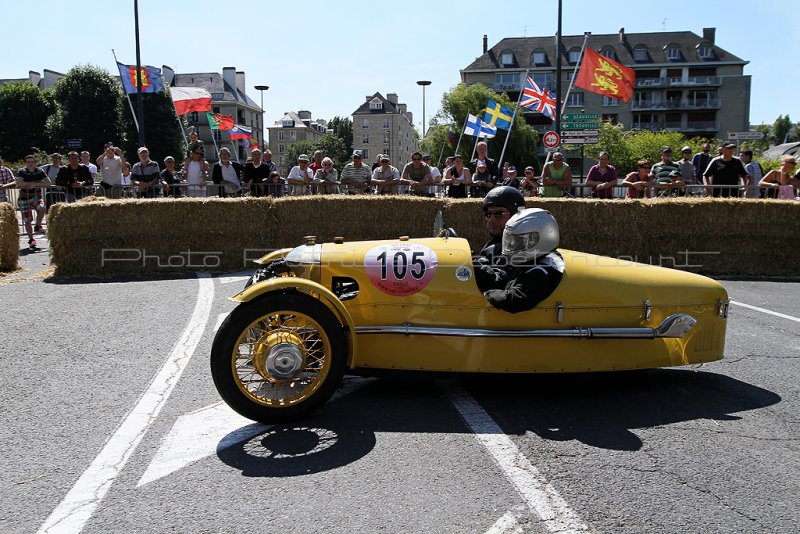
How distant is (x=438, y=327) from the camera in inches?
171

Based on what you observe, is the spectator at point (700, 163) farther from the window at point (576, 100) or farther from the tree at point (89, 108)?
the window at point (576, 100)

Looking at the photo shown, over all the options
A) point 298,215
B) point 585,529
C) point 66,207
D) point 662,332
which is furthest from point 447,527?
point 66,207

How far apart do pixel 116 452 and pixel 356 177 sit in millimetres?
9924

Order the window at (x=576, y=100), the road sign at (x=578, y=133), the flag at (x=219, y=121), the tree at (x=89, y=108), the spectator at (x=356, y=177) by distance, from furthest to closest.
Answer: the window at (x=576, y=100) → the tree at (x=89, y=108) → the flag at (x=219, y=121) → the road sign at (x=578, y=133) → the spectator at (x=356, y=177)

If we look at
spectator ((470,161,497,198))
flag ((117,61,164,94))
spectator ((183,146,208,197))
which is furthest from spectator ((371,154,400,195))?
flag ((117,61,164,94))

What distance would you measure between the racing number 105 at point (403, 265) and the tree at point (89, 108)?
2275 inches

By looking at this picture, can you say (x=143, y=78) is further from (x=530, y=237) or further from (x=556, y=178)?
(x=530, y=237)

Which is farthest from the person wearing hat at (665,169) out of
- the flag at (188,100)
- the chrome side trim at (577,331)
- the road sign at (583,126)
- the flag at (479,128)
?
the flag at (188,100)

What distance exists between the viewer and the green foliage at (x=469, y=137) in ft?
211

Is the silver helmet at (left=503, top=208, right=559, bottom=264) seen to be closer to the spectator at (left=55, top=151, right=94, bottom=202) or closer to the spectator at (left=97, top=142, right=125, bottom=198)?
the spectator at (left=97, top=142, right=125, bottom=198)

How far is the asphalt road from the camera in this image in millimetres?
2865

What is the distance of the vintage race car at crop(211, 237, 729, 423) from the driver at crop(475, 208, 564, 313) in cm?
9

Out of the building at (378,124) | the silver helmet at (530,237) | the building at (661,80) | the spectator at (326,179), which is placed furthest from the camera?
the building at (378,124)

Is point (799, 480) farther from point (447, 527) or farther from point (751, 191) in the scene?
point (751, 191)
